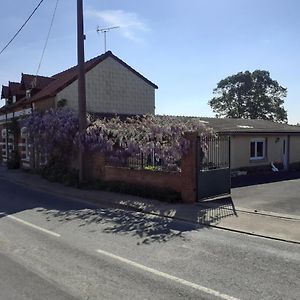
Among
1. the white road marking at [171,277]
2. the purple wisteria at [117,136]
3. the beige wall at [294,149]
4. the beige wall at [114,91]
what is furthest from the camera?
the beige wall at [294,149]

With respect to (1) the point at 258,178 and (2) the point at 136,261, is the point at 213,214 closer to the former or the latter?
(2) the point at 136,261

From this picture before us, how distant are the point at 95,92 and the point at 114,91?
4.97 feet

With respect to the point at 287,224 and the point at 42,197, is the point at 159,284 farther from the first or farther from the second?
the point at 42,197

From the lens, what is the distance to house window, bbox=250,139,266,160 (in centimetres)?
2561

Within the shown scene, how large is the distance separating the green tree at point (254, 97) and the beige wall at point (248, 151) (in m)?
38.3

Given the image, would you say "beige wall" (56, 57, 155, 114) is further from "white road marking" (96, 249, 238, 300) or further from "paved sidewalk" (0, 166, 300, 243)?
"white road marking" (96, 249, 238, 300)

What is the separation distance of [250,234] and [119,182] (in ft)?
25.7

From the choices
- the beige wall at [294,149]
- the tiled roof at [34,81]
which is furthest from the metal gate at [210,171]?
the tiled roof at [34,81]

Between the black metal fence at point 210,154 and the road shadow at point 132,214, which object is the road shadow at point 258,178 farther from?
the road shadow at point 132,214

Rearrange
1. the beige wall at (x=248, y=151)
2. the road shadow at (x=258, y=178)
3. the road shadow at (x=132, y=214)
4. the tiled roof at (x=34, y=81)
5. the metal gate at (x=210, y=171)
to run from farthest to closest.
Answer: the tiled roof at (x=34, y=81) < the beige wall at (x=248, y=151) < the road shadow at (x=258, y=178) < the metal gate at (x=210, y=171) < the road shadow at (x=132, y=214)

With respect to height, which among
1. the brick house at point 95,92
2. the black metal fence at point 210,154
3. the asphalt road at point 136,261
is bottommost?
the asphalt road at point 136,261

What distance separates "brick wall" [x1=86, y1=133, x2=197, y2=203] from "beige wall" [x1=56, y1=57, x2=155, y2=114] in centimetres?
817

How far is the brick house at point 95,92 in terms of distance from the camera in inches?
990

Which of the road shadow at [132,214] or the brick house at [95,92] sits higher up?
the brick house at [95,92]
